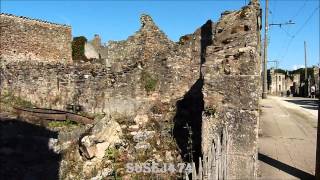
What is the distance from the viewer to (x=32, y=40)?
68.3 ft

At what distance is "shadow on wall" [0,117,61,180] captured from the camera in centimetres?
1034

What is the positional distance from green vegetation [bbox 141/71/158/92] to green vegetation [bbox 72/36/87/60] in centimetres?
1669

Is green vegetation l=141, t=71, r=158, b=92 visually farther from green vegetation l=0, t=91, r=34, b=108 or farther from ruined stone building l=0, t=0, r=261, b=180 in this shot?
green vegetation l=0, t=91, r=34, b=108

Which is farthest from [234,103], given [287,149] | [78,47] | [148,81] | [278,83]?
[278,83]

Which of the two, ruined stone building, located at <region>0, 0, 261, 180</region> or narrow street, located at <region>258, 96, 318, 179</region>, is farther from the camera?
narrow street, located at <region>258, 96, 318, 179</region>

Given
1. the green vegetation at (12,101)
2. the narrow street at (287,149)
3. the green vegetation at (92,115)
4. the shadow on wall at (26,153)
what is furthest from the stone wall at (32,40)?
the narrow street at (287,149)

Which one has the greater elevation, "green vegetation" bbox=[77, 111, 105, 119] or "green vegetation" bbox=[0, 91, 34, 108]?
"green vegetation" bbox=[0, 91, 34, 108]

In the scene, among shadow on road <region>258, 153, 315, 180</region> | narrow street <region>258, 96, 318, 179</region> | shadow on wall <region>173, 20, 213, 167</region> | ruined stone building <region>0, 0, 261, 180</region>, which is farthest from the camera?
shadow on wall <region>173, 20, 213, 167</region>

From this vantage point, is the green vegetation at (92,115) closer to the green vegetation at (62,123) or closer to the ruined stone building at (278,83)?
the green vegetation at (62,123)

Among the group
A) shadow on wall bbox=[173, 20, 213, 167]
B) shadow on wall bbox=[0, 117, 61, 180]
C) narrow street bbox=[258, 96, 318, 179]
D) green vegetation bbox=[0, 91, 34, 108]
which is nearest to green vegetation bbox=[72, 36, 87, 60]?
green vegetation bbox=[0, 91, 34, 108]

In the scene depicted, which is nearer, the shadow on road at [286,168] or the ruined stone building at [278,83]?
the shadow on road at [286,168]

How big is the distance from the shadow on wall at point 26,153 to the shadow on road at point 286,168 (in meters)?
5.02

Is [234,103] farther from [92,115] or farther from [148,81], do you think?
[92,115]

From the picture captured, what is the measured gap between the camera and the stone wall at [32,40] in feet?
64.0
